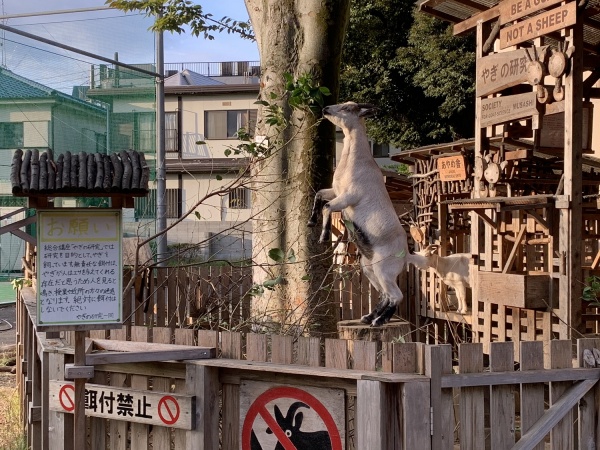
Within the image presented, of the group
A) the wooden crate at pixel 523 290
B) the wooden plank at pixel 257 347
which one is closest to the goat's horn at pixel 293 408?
the wooden plank at pixel 257 347

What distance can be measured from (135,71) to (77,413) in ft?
24.6

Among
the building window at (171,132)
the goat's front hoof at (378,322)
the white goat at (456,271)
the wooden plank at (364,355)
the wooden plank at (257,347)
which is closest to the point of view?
the wooden plank at (364,355)

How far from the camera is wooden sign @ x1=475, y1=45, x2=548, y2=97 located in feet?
27.6

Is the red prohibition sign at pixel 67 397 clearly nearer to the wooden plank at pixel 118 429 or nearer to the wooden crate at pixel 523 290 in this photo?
the wooden plank at pixel 118 429

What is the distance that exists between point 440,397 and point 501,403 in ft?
1.32

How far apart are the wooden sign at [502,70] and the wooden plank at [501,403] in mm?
4720

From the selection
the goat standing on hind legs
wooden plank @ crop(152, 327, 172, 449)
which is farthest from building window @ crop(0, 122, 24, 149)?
wooden plank @ crop(152, 327, 172, 449)

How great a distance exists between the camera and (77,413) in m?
4.29

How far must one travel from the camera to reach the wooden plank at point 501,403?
4.17 meters

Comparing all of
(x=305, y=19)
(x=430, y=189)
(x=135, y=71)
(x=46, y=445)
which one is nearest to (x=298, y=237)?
(x=305, y=19)

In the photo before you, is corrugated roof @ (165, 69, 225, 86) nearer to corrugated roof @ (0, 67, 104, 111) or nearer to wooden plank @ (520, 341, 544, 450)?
corrugated roof @ (0, 67, 104, 111)

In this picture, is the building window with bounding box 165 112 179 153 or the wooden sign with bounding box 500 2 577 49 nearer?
the wooden sign with bounding box 500 2 577 49

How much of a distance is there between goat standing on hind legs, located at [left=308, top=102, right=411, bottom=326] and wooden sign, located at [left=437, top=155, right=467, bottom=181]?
7.93 m

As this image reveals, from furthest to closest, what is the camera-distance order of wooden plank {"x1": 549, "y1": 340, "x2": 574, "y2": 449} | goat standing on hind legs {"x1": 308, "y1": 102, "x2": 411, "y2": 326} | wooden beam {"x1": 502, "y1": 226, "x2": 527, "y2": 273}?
wooden beam {"x1": 502, "y1": 226, "x2": 527, "y2": 273}, goat standing on hind legs {"x1": 308, "y1": 102, "x2": 411, "y2": 326}, wooden plank {"x1": 549, "y1": 340, "x2": 574, "y2": 449}
